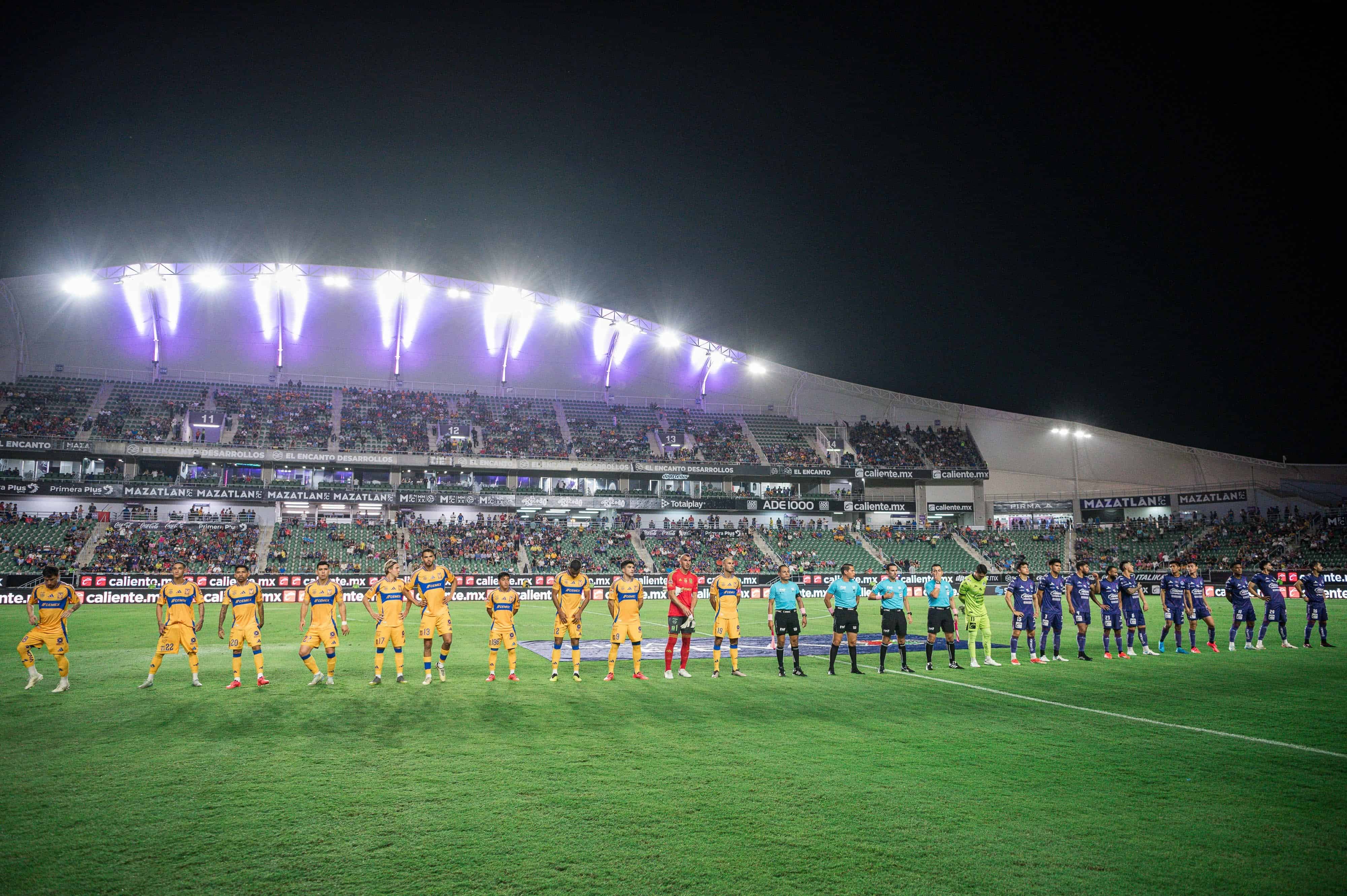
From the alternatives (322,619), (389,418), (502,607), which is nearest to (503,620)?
(502,607)

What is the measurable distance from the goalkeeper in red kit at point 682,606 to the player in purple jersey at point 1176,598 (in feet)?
38.2

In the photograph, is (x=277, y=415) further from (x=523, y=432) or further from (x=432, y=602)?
(x=432, y=602)

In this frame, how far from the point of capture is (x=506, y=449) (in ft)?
175

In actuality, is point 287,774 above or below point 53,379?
below

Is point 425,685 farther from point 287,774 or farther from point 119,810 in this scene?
point 119,810

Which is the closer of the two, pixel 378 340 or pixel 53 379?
pixel 53 379

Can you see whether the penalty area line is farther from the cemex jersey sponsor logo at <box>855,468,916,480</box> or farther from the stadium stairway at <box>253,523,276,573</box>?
the cemex jersey sponsor logo at <box>855,468,916,480</box>

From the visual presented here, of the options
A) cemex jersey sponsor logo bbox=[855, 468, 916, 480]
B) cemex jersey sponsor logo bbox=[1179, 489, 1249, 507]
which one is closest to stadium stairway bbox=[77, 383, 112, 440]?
cemex jersey sponsor logo bbox=[855, 468, 916, 480]

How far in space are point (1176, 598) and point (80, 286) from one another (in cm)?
5976

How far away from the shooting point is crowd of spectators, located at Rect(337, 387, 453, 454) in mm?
50969

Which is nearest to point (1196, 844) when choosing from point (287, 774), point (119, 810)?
point (287, 774)

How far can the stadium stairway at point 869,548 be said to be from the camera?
173 ft

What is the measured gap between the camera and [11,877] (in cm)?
530

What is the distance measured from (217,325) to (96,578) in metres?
23.9
